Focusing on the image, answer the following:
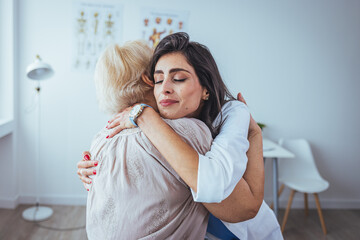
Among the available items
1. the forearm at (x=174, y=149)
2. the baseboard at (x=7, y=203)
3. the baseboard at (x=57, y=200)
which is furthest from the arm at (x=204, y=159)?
the baseboard at (x=7, y=203)

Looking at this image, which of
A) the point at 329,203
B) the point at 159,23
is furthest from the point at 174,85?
the point at 329,203

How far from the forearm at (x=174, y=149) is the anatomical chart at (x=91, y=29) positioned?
2.55 m

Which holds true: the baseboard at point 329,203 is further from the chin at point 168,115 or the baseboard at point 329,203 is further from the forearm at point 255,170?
the chin at point 168,115

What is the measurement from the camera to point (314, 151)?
3.62 meters

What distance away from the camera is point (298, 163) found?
11.1ft

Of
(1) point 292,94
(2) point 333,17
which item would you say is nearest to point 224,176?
(1) point 292,94

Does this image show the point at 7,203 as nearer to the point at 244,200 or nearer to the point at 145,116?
the point at 145,116

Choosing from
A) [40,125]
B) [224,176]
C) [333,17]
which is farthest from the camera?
[333,17]

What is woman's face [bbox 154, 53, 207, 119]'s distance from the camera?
0.99 metres

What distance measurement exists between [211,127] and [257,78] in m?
2.49

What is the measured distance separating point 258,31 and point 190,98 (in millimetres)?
2680

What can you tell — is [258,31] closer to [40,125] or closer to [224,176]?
[40,125]

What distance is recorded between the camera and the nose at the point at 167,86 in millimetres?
983

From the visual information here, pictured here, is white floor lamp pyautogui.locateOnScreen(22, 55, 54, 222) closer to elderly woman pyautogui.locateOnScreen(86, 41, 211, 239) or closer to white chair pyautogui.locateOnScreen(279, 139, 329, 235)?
elderly woman pyautogui.locateOnScreen(86, 41, 211, 239)
